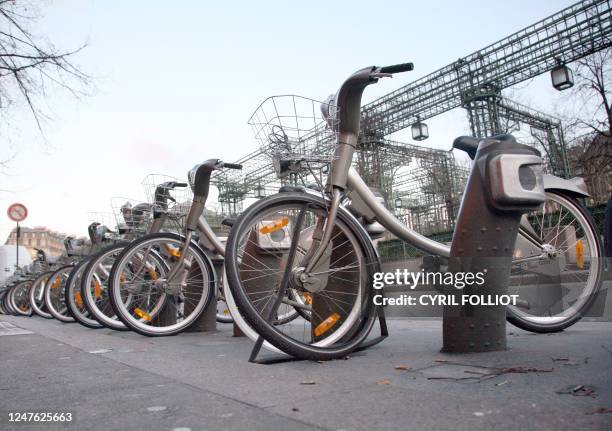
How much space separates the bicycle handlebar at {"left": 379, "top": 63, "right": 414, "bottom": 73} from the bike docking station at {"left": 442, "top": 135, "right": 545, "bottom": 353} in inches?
23.1

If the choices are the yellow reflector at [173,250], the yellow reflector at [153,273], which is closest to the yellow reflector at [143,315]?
the yellow reflector at [153,273]

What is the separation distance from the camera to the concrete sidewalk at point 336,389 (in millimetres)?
1452

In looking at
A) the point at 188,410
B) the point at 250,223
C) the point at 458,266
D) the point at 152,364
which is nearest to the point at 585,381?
the point at 458,266

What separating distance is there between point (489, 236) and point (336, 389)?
1.20m

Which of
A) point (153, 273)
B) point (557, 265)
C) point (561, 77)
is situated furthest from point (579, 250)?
point (561, 77)

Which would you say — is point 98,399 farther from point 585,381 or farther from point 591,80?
point 591,80

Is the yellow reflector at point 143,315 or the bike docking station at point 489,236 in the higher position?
the bike docking station at point 489,236

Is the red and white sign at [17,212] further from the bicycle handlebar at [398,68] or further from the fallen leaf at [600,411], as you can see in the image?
the fallen leaf at [600,411]

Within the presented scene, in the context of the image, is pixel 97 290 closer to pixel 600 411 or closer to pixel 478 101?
pixel 600 411

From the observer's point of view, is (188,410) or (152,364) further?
(152,364)

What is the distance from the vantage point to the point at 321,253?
9.13 feet

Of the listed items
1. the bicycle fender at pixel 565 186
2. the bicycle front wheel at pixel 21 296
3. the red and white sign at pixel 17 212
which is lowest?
the bicycle front wheel at pixel 21 296

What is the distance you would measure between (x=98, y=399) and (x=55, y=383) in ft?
1.74

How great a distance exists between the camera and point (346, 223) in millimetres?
2926
